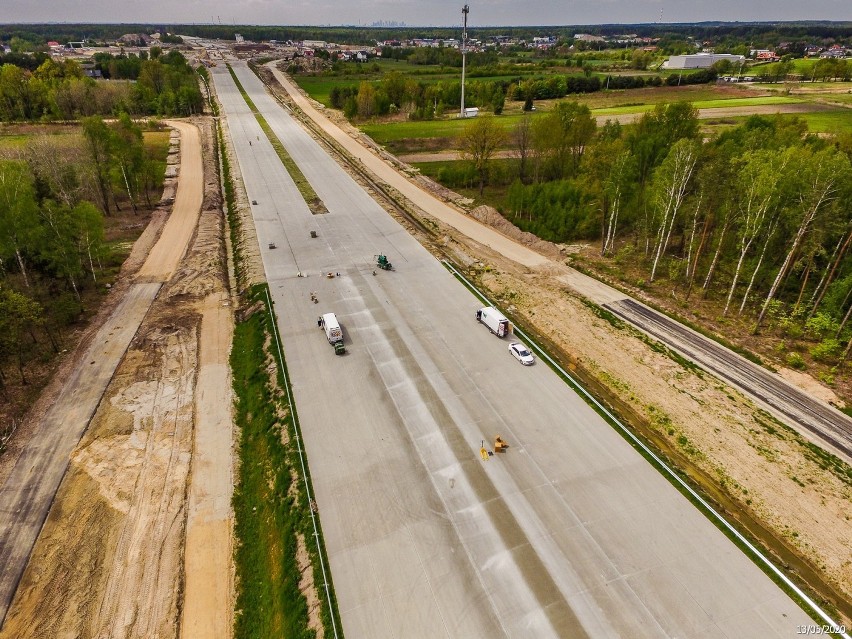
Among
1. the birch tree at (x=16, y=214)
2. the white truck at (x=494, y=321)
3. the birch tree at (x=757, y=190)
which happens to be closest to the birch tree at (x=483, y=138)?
the birch tree at (x=757, y=190)

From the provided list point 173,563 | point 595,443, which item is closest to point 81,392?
point 173,563

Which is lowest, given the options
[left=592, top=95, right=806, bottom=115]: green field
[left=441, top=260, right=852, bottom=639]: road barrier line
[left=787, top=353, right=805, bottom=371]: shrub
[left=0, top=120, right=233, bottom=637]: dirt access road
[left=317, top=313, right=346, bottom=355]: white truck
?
[left=0, top=120, right=233, bottom=637]: dirt access road

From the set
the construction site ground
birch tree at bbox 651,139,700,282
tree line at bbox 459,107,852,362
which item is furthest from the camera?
birch tree at bbox 651,139,700,282

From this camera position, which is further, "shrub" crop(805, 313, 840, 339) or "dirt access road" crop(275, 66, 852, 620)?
"shrub" crop(805, 313, 840, 339)

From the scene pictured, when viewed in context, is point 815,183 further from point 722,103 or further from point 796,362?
point 722,103

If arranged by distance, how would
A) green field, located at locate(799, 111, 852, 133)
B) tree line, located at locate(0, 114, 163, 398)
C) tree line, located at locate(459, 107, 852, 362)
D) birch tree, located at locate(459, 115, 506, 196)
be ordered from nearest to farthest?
tree line, located at locate(0, 114, 163, 398)
tree line, located at locate(459, 107, 852, 362)
birch tree, located at locate(459, 115, 506, 196)
green field, located at locate(799, 111, 852, 133)

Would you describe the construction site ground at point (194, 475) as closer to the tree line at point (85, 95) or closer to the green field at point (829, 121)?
the green field at point (829, 121)

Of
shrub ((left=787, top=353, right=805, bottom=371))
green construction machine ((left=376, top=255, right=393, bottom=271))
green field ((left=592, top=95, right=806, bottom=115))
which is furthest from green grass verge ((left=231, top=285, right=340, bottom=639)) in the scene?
green field ((left=592, top=95, right=806, bottom=115))

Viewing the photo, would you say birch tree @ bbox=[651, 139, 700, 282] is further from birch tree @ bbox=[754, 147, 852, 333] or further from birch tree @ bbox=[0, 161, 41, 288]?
birch tree @ bbox=[0, 161, 41, 288]
